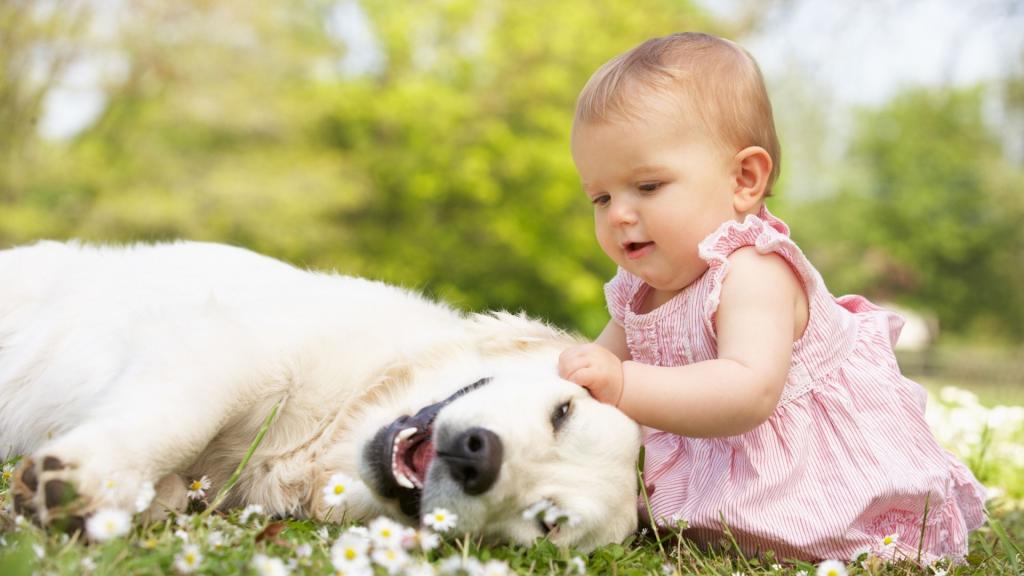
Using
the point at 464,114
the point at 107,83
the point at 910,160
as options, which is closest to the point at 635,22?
the point at 464,114

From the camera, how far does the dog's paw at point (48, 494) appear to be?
2158mm

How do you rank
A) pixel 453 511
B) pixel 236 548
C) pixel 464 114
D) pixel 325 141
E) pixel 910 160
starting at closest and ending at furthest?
pixel 236 548
pixel 453 511
pixel 464 114
pixel 325 141
pixel 910 160

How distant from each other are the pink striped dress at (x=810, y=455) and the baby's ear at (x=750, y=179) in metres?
0.06

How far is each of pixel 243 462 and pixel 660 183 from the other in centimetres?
143

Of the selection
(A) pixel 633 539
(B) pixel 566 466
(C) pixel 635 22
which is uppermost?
(B) pixel 566 466

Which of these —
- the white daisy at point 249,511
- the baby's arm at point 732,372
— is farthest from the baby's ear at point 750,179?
the white daisy at point 249,511

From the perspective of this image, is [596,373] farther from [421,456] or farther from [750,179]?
[750,179]

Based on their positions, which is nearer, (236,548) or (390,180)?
(236,548)

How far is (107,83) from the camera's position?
20578 mm

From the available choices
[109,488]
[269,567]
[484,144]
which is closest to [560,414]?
[269,567]

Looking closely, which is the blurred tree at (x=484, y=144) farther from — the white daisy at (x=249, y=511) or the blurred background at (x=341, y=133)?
the white daisy at (x=249, y=511)

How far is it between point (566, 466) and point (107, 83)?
2063 cm

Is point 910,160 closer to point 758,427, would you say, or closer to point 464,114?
point 464,114

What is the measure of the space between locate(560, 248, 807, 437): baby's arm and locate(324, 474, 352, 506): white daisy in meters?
0.71
